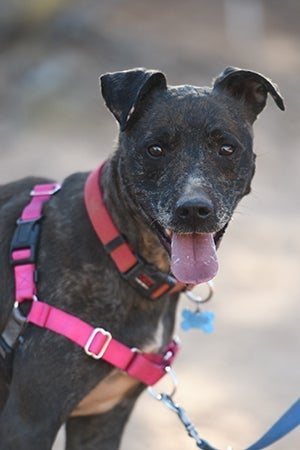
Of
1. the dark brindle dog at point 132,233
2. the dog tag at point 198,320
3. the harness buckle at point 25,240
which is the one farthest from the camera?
the dog tag at point 198,320

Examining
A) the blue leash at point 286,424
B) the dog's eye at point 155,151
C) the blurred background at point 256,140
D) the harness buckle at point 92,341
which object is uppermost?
the dog's eye at point 155,151

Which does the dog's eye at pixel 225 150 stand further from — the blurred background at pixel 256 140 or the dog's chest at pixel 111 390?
the blurred background at pixel 256 140

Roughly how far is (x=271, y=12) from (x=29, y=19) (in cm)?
266

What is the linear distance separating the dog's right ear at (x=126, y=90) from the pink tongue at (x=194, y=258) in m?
0.48

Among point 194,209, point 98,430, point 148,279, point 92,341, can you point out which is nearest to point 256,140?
point 98,430

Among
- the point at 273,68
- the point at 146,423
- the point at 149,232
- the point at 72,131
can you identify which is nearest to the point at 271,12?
the point at 273,68

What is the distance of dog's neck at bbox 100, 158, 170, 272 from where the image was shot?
3.93m

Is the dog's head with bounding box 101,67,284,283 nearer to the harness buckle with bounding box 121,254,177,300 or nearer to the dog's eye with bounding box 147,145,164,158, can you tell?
the dog's eye with bounding box 147,145,164,158

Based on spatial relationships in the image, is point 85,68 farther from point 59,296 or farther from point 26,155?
point 59,296

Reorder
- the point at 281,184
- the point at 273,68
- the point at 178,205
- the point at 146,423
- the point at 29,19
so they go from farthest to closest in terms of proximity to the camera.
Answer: the point at 29,19, the point at 273,68, the point at 281,184, the point at 146,423, the point at 178,205

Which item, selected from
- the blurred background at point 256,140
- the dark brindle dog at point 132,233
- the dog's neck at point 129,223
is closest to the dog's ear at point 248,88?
the dark brindle dog at point 132,233

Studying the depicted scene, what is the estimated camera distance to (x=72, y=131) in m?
9.43

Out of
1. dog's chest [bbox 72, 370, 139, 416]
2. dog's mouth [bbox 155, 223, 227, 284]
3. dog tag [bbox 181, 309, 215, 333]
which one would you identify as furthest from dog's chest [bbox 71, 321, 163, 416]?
dog's mouth [bbox 155, 223, 227, 284]

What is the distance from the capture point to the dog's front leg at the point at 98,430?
434 cm
